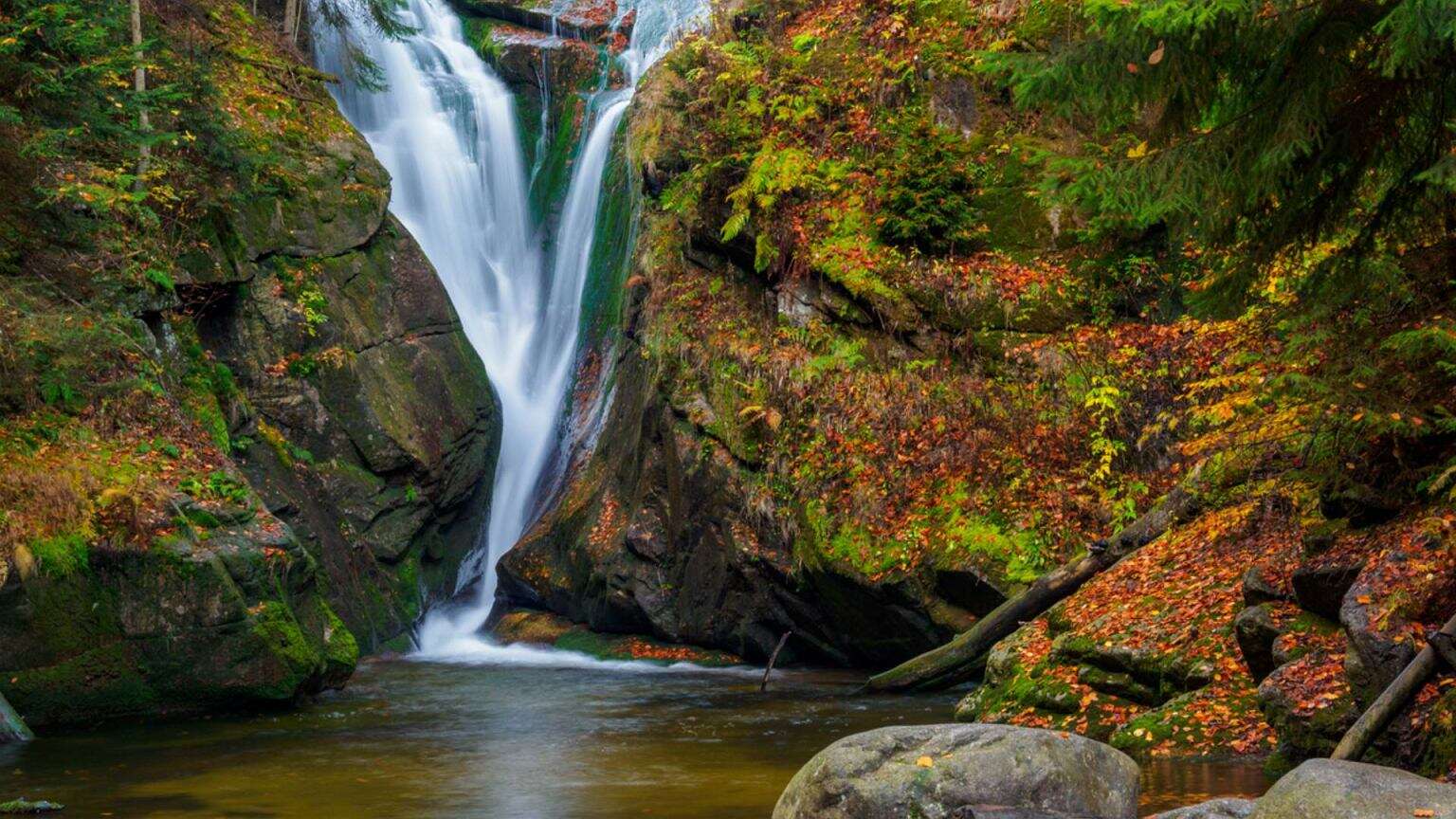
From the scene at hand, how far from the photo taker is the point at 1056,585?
34.1ft

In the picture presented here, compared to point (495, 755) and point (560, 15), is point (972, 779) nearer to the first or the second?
point (495, 755)

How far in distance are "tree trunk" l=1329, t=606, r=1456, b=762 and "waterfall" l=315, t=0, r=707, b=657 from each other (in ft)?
42.3

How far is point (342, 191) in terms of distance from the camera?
17.5 metres

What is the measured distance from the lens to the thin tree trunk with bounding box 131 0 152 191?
13.2 meters

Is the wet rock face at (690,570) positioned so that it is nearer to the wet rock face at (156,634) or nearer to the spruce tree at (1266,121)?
the wet rock face at (156,634)

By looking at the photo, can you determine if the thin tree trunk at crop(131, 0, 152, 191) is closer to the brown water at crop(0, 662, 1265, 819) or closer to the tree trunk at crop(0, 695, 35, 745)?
the tree trunk at crop(0, 695, 35, 745)

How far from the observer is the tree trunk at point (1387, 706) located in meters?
5.59

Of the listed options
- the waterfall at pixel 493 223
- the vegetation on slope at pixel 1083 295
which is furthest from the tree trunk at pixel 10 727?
the vegetation on slope at pixel 1083 295

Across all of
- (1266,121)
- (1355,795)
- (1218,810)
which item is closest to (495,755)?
(1218,810)

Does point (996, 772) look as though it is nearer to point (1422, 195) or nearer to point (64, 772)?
point (1422, 195)

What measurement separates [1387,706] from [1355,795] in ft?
4.70

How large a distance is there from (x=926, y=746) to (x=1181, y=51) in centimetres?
367

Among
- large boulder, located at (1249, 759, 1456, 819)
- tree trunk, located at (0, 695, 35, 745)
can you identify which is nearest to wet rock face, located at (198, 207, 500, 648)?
tree trunk, located at (0, 695, 35, 745)

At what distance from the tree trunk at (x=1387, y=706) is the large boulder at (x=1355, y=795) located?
1.08m
